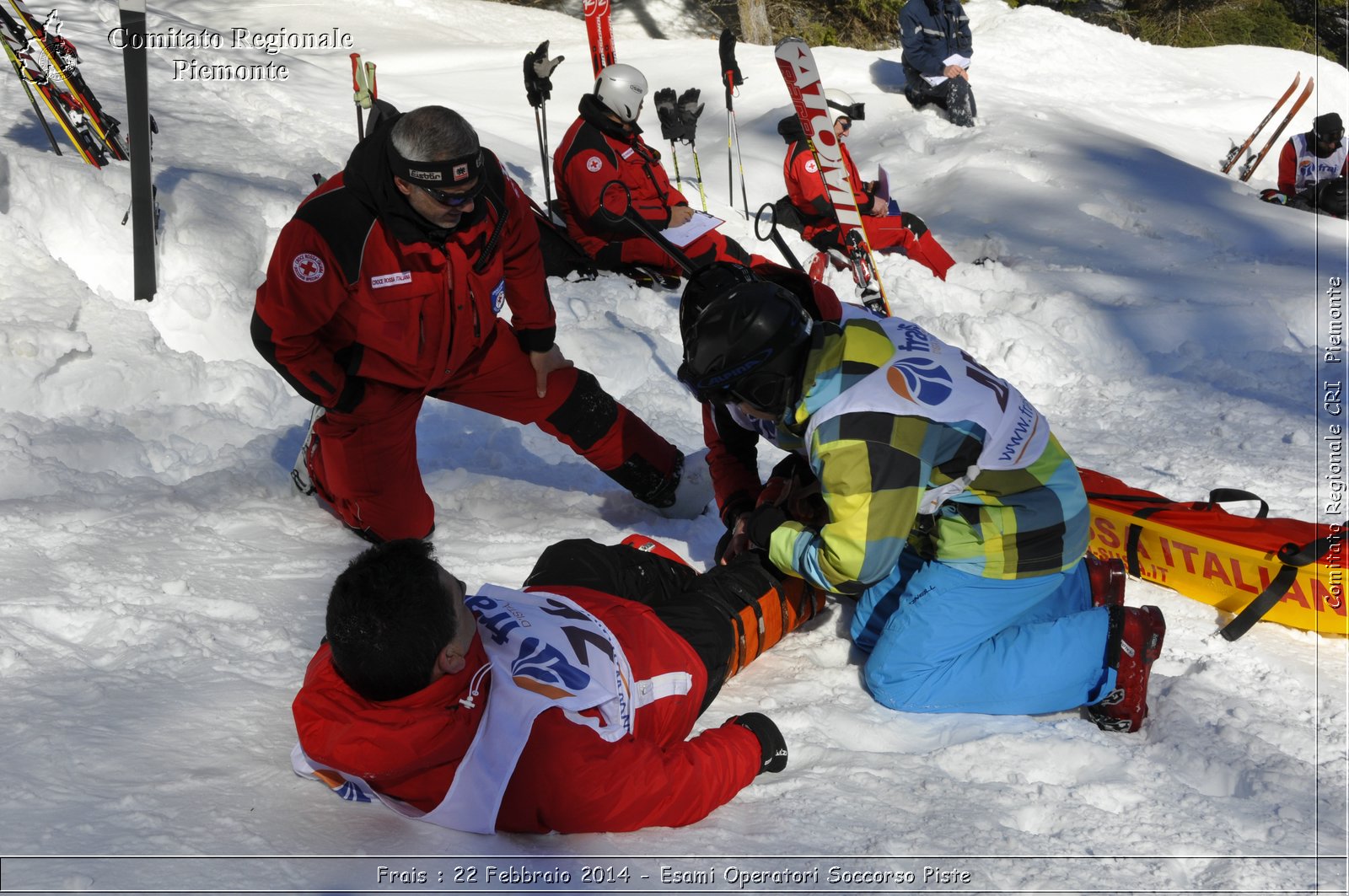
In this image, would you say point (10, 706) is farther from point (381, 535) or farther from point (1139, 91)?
point (1139, 91)

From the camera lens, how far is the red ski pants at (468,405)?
3758 millimetres

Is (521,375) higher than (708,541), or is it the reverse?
(521,375)

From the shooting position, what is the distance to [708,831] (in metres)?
2.39

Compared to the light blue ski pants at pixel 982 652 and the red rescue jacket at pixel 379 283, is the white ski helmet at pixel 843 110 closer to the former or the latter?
the red rescue jacket at pixel 379 283

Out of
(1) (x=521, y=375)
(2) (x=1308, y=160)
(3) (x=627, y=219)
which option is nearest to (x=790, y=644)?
(1) (x=521, y=375)

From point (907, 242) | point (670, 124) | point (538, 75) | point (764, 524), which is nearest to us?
point (764, 524)

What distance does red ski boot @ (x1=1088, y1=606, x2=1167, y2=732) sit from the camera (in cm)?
293

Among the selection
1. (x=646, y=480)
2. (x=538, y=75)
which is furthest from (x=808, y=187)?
(x=646, y=480)

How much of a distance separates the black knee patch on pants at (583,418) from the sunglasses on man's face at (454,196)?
995mm

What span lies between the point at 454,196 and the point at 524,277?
661 millimetres

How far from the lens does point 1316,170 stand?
9.91 metres

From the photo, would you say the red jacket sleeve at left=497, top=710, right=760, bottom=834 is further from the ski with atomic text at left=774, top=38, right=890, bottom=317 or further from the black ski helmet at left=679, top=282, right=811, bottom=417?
the ski with atomic text at left=774, top=38, right=890, bottom=317

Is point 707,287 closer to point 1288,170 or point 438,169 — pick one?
point 438,169

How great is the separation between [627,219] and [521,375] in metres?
2.79
